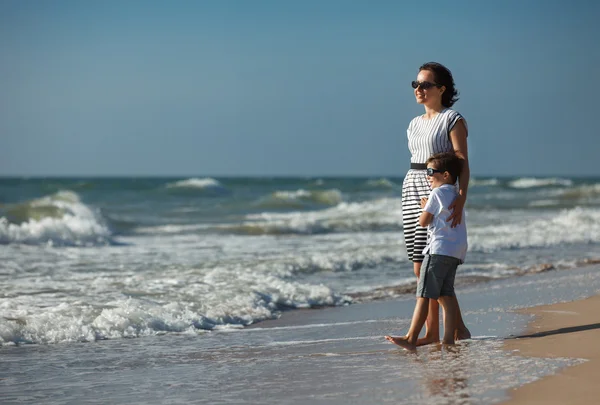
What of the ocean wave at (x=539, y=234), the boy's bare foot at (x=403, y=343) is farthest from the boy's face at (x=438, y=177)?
the ocean wave at (x=539, y=234)

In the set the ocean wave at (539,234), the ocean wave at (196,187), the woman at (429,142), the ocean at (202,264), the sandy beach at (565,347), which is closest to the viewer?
the sandy beach at (565,347)

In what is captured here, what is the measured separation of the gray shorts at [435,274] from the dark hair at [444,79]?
94 cm

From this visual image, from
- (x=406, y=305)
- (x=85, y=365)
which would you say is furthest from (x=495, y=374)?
(x=406, y=305)

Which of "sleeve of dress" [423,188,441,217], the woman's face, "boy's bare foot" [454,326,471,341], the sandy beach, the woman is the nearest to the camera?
the sandy beach

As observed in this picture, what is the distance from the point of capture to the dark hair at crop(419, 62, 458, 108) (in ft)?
16.1

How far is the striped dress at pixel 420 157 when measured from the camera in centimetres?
479

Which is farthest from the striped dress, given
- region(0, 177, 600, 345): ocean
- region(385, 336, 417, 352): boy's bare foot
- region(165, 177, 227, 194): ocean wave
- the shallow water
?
region(165, 177, 227, 194): ocean wave

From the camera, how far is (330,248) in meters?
13.6

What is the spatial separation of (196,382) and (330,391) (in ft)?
2.61

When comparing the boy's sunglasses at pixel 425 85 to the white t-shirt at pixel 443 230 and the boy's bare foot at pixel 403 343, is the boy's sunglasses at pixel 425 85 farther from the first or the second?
the boy's bare foot at pixel 403 343

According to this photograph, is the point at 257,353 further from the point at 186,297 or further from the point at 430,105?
the point at 186,297

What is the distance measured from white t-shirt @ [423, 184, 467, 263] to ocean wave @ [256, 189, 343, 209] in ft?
83.5

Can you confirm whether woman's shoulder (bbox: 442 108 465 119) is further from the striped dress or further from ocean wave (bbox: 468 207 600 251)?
ocean wave (bbox: 468 207 600 251)

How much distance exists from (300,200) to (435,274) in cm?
3062
